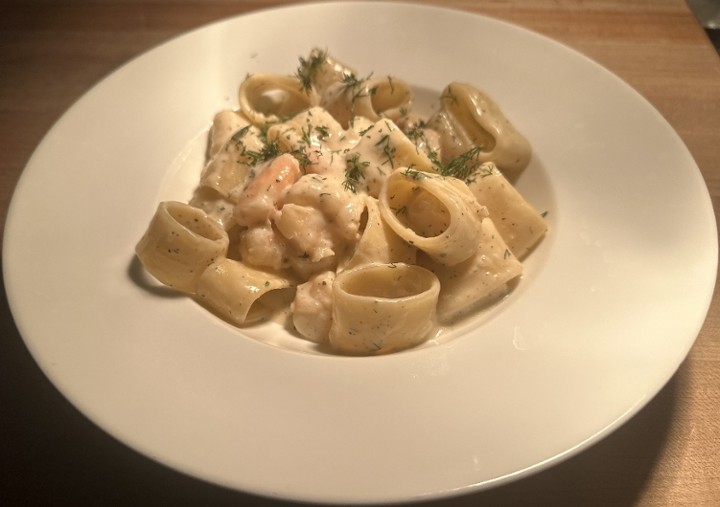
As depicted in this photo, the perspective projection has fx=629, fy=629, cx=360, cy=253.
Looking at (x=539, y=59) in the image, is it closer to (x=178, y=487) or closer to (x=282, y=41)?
(x=282, y=41)

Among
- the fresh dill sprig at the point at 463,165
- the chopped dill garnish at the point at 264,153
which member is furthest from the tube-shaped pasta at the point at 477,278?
the chopped dill garnish at the point at 264,153

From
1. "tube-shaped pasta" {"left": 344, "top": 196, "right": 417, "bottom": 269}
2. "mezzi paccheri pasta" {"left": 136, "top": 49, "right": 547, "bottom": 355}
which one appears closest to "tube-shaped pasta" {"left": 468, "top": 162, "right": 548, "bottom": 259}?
"mezzi paccheri pasta" {"left": 136, "top": 49, "right": 547, "bottom": 355}

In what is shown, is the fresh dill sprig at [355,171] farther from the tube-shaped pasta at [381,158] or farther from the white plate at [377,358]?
the white plate at [377,358]

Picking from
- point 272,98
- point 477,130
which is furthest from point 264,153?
point 477,130

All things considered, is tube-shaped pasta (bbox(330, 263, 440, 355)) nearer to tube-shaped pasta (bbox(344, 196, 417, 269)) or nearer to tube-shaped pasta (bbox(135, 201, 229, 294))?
tube-shaped pasta (bbox(344, 196, 417, 269))

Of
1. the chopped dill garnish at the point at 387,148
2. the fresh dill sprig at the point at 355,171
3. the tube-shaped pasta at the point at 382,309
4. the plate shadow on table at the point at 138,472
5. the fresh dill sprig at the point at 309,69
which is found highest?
the fresh dill sprig at the point at 309,69

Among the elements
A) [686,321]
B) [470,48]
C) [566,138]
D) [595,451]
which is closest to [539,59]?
[470,48]

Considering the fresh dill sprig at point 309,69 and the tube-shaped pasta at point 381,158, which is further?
the fresh dill sprig at point 309,69

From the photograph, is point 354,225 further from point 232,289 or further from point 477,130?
point 477,130
